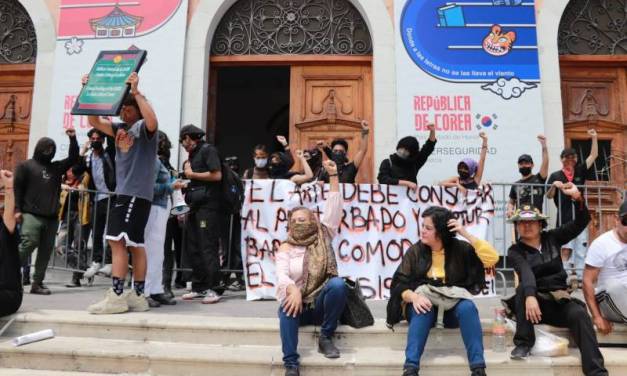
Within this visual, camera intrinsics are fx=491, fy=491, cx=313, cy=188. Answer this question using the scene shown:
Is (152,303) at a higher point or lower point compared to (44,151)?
lower

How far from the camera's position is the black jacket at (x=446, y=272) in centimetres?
398

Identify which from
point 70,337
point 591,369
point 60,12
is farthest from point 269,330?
point 60,12

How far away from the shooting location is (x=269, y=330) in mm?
4148

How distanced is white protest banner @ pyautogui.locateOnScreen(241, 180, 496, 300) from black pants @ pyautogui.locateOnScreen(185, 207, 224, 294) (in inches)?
14.8

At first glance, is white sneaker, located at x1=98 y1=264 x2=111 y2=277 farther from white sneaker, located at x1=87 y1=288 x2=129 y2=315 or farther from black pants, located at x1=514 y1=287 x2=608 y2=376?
black pants, located at x1=514 y1=287 x2=608 y2=376

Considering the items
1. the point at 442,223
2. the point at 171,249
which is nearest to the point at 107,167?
the point at 171,249

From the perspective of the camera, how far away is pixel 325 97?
9.12m

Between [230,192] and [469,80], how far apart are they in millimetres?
4916

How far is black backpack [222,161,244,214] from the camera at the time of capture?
5.52 metres

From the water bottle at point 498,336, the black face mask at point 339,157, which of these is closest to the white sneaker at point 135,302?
the black face mask at point 339,157

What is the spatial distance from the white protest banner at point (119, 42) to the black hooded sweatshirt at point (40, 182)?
2827mm

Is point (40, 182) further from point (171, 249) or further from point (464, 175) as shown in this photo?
point (464, 175)

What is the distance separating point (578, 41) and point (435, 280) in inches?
282

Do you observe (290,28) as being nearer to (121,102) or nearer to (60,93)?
(60,93)
